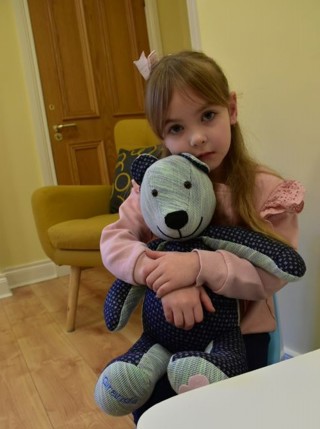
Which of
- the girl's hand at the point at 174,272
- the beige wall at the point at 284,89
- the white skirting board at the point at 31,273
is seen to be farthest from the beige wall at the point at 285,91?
the white skirting board at the point at 31,273

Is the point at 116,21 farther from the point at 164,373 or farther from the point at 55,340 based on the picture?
the point at 164,373

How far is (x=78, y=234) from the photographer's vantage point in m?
1.50

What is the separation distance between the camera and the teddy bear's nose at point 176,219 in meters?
0.55

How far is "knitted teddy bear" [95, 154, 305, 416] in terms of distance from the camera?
527mm

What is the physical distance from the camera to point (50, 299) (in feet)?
6.78

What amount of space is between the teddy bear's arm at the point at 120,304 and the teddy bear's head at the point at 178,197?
10 centimetres

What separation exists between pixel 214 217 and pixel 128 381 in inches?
10.4

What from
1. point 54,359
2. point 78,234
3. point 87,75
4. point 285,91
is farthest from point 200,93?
point 87,75

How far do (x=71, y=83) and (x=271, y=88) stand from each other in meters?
Answer: 1.85

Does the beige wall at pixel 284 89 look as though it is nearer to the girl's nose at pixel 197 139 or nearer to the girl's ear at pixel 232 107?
the girl's ear at pixel 232 107

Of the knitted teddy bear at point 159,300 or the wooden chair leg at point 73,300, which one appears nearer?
the knitted teddy bear at point 159,300

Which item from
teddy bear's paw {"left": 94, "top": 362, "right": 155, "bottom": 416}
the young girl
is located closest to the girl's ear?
the young girl

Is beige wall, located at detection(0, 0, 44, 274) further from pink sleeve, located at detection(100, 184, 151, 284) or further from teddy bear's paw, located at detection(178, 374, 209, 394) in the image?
teddy bear's paw, located at detection(178, 374, 209, 394)

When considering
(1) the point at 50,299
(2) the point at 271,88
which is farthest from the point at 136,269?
(1) the point at 50,299
